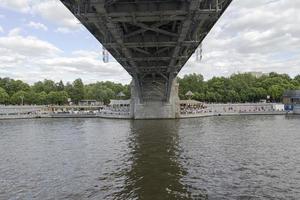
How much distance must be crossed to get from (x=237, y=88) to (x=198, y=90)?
15344mm

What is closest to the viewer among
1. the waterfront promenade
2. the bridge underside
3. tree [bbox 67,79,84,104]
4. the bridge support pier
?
the bridge underside

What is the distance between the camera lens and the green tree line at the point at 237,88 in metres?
133

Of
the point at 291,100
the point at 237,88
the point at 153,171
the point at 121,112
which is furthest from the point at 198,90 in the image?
the point at 153,171

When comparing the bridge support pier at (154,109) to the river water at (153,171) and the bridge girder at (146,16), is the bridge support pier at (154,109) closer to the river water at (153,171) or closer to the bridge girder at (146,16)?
the river water at (153,171)

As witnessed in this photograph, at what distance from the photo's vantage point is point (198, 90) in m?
146

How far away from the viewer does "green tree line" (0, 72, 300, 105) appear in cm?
13312

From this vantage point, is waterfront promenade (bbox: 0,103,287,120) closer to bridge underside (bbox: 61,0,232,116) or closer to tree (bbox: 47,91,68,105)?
tree (bbox: 47,91,68,105)

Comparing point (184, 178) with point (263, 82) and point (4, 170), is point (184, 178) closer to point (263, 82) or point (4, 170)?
point (4, 170)

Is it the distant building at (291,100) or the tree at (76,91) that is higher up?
the tree at (76,91)

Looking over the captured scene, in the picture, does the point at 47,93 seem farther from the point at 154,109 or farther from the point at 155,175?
the point at 155,175

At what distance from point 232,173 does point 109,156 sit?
1032 centimetres

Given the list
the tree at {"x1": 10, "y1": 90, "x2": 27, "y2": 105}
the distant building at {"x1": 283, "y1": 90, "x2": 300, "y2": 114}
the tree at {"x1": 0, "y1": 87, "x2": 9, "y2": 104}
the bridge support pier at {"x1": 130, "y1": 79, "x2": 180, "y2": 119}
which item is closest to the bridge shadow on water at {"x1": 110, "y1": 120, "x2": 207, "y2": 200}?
the bridge support pier at {"x1": 130, "y1": 79, "x2": 180, "y2": 119}

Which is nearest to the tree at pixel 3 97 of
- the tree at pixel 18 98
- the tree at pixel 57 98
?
the tree at pixel 18 98

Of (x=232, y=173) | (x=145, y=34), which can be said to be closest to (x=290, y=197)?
(x=232, y=173)
